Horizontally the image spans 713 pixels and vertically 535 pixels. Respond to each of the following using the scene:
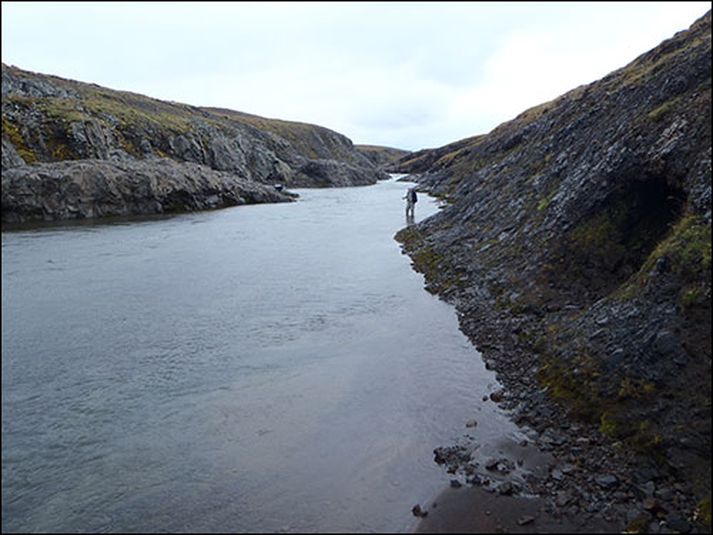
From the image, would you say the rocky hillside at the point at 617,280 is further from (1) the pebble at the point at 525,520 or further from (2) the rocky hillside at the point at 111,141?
(2) the rocky hillside at the point at 111,141

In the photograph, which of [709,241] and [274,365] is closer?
[709,241]

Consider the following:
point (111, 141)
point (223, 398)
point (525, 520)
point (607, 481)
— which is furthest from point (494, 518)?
point (111, 141)

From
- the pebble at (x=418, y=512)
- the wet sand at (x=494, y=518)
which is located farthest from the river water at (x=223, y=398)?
the wet sand at (x=494, y=518)

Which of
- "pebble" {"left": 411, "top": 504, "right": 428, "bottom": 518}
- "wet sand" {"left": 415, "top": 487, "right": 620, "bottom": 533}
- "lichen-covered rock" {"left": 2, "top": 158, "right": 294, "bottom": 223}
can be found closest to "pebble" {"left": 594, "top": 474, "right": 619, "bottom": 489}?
"wet sand" {"left": 415, "top": 487, "right": 620, "bottom": 533}

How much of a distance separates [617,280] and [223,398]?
1630 cm

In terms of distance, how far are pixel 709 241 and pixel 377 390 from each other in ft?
37.6

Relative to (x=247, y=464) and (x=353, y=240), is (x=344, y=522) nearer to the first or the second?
(x=247, y=464)

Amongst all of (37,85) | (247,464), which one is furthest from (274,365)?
(37,85)

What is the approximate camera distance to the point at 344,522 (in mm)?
11359

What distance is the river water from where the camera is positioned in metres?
11.9

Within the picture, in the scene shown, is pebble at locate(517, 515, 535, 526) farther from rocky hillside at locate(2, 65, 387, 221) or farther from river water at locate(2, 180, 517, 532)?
rocky hillside at locate(2, 65, 387, 221)

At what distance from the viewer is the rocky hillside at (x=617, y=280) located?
13.5m

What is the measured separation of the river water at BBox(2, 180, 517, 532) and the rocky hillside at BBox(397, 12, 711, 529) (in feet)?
7.28

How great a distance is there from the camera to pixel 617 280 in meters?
21.0
